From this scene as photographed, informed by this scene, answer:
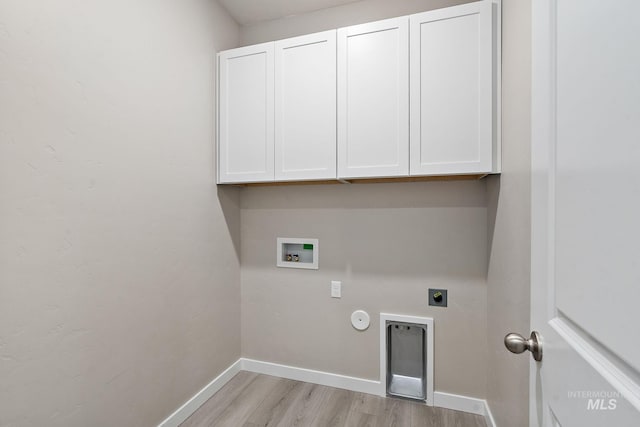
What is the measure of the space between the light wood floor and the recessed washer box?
2.76 feet

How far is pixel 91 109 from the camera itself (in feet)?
4.13

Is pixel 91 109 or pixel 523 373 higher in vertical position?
pixel 91 109

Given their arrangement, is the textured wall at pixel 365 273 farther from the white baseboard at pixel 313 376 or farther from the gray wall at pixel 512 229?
the gray wall at pixel 512 229

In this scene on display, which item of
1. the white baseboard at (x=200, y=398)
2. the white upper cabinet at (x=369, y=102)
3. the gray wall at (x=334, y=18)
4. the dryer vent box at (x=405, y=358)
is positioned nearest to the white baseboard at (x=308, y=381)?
the white baseboard at (x=200, y=398)

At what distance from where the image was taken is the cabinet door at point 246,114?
192cm

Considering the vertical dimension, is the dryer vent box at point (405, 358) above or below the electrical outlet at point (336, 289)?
below

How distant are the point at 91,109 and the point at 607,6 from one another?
162 centimetres

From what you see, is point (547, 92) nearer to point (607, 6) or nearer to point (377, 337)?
point (607, 6)

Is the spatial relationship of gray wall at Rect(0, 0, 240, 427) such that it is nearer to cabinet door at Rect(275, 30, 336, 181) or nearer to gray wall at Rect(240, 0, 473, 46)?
gray wall at Rect(240, 0, 473, 46)

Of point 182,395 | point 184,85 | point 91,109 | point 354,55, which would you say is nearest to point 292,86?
point 354,55

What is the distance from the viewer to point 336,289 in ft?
6.89

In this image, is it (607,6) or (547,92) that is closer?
(607,6)

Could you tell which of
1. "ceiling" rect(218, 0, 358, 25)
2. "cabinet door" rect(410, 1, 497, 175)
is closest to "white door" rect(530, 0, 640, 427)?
"cabinet door" rect(410, 1, 497, 175)

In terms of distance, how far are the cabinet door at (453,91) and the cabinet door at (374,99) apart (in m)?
0.06
